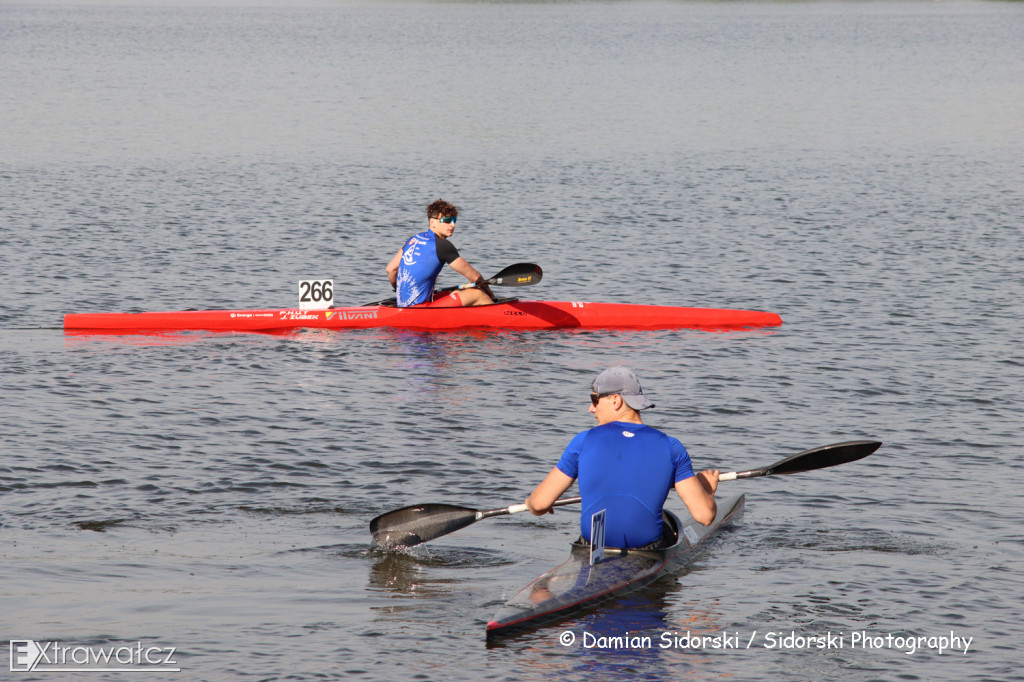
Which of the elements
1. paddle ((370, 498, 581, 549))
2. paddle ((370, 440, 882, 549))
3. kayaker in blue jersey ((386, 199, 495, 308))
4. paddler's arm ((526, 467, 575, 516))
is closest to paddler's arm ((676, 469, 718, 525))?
paddler's arm ((526, 467, 575, 516))

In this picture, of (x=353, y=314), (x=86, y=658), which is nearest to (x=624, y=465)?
(x=86, y=658)

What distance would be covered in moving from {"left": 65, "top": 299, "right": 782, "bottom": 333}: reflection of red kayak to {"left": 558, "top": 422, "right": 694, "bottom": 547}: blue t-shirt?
8261 mm

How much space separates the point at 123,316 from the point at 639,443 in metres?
9.90

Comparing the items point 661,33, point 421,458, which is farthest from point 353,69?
point 421,458

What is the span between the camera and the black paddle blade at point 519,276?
16.0m

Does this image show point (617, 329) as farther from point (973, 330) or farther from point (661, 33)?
point (661, 33)

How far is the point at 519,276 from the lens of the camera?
16.0 metres

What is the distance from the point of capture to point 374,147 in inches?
1487

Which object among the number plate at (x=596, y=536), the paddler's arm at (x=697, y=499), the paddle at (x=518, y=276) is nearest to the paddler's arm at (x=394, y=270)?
the paddle at (x=518, y=276)

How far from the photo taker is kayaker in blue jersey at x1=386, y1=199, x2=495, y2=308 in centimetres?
1502

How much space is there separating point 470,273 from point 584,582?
8.20 m

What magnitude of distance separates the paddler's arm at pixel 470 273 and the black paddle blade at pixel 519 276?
133 mm

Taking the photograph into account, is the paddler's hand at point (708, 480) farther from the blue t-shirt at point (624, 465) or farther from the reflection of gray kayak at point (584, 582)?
the reflection of gray kayak at point (584, 582)

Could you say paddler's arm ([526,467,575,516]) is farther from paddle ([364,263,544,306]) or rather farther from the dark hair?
paddle ([364,263,544,306])
